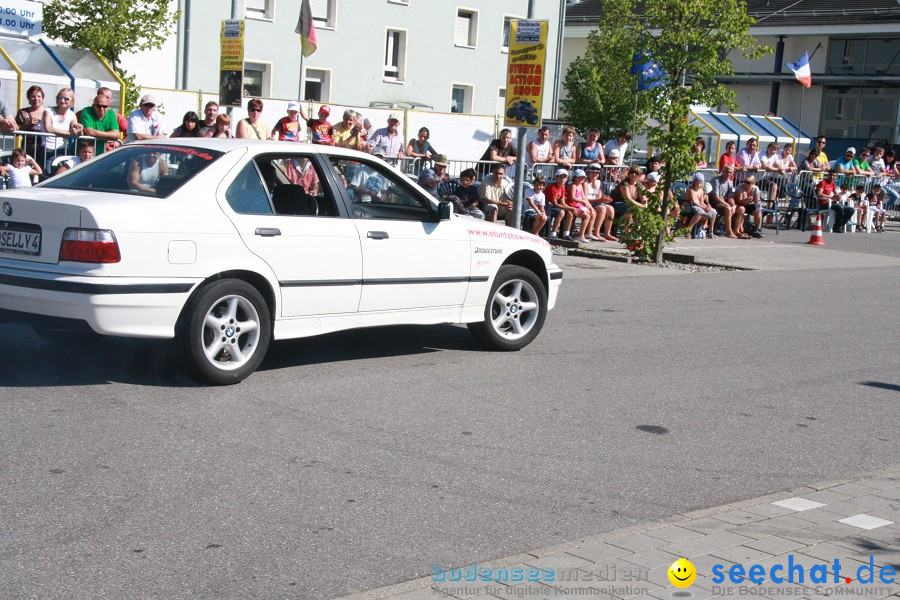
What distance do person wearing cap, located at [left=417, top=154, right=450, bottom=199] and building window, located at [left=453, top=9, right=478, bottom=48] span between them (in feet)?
102

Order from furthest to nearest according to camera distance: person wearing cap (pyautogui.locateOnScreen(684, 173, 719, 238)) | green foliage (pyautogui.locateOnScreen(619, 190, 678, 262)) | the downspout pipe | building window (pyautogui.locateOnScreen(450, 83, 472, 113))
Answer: building window (pyautogui.locateOnScreen(450, 83, 472, 113)), person wearing cap (pyautogui.locateOnScreen(684, 173, 719, 238)), the downspout pipe, green foliage (pyautogui.locateOnScreen(619, 190, 678, 262))

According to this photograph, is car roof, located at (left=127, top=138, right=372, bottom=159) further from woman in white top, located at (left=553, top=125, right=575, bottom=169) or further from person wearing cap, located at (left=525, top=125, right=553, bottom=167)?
woman in white top, located at (left=553, top=125, right=575, bottom=169)

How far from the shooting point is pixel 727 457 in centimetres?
670

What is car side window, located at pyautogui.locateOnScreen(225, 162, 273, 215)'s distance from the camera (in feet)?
25.4

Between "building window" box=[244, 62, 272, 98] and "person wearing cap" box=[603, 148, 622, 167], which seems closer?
"person wearing cap" box=[603, 148, 622, 167]

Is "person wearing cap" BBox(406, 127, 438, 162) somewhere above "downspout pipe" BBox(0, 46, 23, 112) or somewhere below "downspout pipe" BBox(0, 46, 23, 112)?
below

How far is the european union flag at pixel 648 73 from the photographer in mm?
17375

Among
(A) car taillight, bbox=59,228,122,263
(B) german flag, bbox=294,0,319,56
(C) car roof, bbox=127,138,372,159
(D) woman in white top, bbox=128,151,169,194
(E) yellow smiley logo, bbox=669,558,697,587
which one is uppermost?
(B) german flag, bbox=294,0,319,56

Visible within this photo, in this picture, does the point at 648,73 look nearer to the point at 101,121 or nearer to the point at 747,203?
the point at 747,203

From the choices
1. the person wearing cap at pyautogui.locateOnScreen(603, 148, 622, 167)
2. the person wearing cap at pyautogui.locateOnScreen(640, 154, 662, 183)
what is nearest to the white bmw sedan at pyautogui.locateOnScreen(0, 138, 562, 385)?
the person wearing cap at pyautogui.locateOnScreen(640, 154, 662, 183)

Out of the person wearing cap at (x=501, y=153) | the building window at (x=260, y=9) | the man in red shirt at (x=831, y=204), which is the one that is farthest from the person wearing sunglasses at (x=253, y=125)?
the building window at (x=260, y=9)

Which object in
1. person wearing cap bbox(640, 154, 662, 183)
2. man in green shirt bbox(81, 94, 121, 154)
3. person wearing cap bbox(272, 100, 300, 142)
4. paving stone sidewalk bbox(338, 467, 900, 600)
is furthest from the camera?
person wearing cap bbox(640, 154, 662, 183)

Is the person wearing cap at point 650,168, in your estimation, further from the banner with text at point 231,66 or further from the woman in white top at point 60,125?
the woman in white top at point 60,125

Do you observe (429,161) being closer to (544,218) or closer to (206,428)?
(544,218)
